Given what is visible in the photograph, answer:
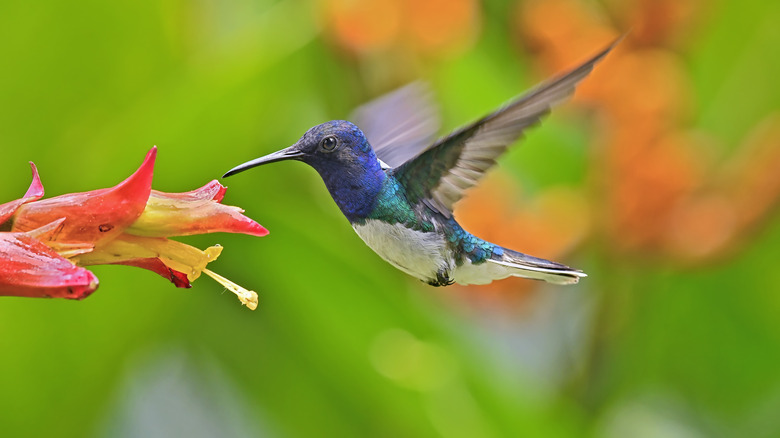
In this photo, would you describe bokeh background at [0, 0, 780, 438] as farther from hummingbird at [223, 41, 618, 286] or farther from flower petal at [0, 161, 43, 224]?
flower petal at [0, 161, 43, 224]

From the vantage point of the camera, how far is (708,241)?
1.83 m

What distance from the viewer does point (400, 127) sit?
3.90 feet

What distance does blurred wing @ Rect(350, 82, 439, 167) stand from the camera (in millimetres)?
1182

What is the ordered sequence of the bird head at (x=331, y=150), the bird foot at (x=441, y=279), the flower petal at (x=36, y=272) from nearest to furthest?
1. the flower petal at (x=36, y=272)
2. the bird head at (x=331, y=150)
3. the bird foot at (x=441, y=279)

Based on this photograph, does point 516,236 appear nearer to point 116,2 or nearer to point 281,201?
point 281,201

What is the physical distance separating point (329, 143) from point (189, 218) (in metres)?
0.21

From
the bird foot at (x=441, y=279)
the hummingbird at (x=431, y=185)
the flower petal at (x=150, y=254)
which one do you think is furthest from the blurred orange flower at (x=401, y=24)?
the flower petal at (x=150, y=254)

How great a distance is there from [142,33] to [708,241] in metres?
1.08

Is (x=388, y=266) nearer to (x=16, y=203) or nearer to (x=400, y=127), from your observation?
(x=400, y=127)

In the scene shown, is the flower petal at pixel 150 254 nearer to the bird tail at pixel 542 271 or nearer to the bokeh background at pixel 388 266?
the bird tail at pixel 542 271

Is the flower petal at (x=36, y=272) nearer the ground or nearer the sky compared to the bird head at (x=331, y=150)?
nearer the ground

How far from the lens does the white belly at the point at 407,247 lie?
0.88 meters

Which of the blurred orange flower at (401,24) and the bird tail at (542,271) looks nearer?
the bird tail at (542,271)

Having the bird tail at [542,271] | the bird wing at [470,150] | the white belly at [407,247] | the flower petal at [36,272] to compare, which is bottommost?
the flower petal at [36,272]
